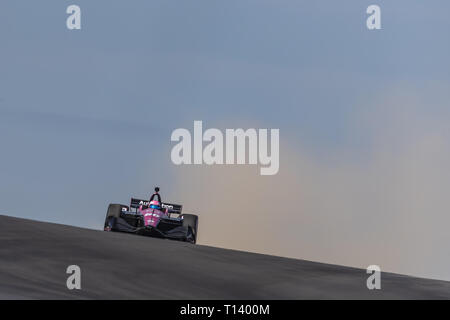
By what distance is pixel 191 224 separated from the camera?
1789cm

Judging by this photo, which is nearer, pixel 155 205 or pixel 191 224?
pixel 191 224

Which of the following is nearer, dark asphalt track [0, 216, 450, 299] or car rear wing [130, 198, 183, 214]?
dark asphalt track [0, 216, 450, 299]

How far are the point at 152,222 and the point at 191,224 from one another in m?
0.98

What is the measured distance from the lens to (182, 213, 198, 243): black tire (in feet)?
57.8

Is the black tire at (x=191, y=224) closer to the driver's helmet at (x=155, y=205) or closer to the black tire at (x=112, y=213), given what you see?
the driver's helmet at (x=155, y=205)

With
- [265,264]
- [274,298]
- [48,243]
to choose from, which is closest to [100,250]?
[48,243]

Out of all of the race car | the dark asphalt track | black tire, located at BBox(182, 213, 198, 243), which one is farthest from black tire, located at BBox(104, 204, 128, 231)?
the dark asphalt track

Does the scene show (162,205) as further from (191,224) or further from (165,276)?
(165,276)

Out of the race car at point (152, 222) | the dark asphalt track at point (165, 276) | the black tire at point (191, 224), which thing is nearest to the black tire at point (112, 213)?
the race car at point (152, 222)

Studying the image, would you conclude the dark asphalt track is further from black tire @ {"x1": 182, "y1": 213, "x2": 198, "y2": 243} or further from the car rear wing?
the car rear wing

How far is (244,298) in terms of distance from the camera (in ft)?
20.4

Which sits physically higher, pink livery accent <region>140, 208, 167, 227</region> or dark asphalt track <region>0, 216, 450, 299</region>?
pink livery accent <region>140, 208, 167, 227</region>

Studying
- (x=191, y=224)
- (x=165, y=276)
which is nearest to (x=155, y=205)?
(x=191, y=224)
